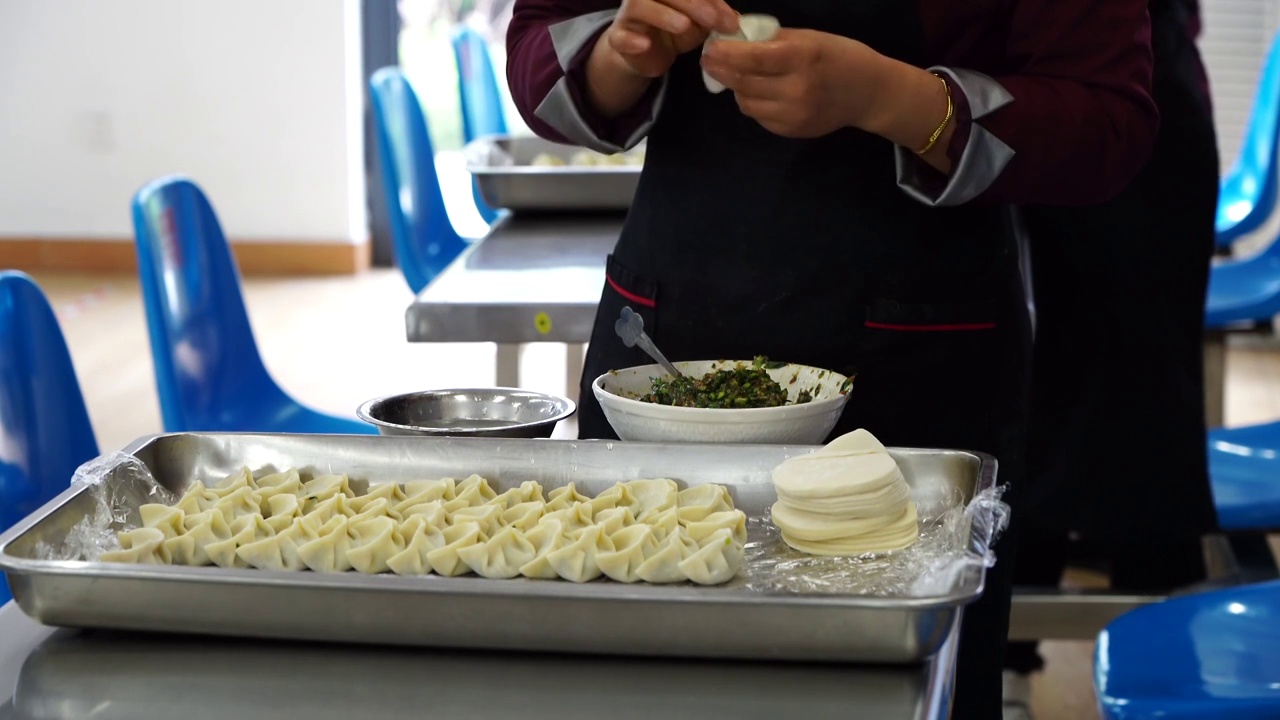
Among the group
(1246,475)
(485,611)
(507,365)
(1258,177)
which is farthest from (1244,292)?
(485,611)

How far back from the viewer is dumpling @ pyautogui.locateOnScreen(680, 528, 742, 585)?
0.79 metres

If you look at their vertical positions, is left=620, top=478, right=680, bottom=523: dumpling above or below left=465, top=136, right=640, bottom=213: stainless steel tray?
below

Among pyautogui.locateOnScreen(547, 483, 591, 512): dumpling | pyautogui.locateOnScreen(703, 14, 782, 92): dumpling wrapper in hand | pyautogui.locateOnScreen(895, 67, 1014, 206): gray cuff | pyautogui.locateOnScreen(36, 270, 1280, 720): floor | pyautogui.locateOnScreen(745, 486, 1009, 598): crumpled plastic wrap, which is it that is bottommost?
pyautogui.locateOnScreen(36, 270, 1280, 720): floor

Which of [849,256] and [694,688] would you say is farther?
[849,256]

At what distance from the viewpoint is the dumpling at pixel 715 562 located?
790 millimetres

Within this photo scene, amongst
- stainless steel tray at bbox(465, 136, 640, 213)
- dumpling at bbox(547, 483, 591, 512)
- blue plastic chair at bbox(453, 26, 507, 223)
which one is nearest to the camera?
dumpling at bbox(547, 483, 591, 512)

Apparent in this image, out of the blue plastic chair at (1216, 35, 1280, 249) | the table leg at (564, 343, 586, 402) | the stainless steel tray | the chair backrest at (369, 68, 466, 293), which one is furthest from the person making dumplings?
the blue plastic chair at (1216, 35, 1280, 249)

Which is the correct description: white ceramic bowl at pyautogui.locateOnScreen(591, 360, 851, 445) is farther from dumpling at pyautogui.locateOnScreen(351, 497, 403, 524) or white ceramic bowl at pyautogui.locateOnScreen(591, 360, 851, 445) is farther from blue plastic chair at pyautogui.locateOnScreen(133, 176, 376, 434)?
blue plastic chair at pyautogui.locateOnScreen(133, 176, 376, 434)

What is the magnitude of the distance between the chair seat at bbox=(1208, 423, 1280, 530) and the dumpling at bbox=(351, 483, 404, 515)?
1354 mm

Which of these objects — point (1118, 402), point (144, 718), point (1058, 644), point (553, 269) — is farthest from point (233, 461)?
point (1058, 644)

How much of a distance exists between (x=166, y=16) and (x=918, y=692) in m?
4.80

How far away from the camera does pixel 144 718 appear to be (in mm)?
697

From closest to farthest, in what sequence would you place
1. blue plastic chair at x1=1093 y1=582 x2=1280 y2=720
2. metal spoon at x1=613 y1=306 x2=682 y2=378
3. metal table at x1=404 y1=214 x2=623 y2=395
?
metal spoon at x1=613 y1=306 x2=682 y2=378 < blue plastic chair at x1=1093 y1=582 x2=1280 y2=720 < metal table at x1=404 y1=214 x2=623 y2=395

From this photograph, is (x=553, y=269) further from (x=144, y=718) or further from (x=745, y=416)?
(x=144, y=718)
